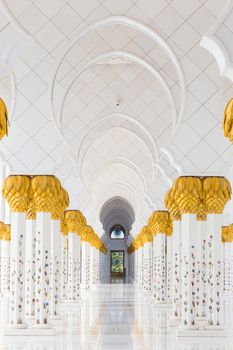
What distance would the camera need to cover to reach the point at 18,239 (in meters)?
10.3

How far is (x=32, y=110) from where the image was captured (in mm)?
10000

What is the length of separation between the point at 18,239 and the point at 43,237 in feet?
1.21

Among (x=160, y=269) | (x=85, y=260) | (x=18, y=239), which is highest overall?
(x=18, y=239)

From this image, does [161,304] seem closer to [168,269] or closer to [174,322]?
[168,269]

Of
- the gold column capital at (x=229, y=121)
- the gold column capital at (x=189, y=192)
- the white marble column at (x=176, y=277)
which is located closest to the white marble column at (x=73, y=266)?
the white marble column at (x=176, y=277)

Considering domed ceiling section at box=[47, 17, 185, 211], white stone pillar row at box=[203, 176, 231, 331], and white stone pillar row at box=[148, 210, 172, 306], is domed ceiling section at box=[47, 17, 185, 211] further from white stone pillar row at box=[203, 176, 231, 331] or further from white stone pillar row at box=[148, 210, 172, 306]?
white stone pillar row at box=[148, 210, 172, 306]

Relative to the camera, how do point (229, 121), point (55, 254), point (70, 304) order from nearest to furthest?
point (229, 121), point (55, 254), point (70, 304)

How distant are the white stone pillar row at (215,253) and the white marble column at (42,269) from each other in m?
2.41

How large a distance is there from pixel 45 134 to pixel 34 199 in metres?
1.03

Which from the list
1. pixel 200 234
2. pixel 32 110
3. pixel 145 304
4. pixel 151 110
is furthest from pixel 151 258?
pixel 32 110

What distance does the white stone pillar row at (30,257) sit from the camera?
1041cm

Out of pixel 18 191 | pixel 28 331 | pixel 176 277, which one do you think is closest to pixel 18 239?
pixel 18 191

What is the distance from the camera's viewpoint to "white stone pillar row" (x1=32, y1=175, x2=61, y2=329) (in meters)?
10.2

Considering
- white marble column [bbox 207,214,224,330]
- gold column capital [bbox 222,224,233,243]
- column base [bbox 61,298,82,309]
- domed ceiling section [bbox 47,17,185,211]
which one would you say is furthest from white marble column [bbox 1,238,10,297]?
white marble column [bbox 207,214,224,330]
